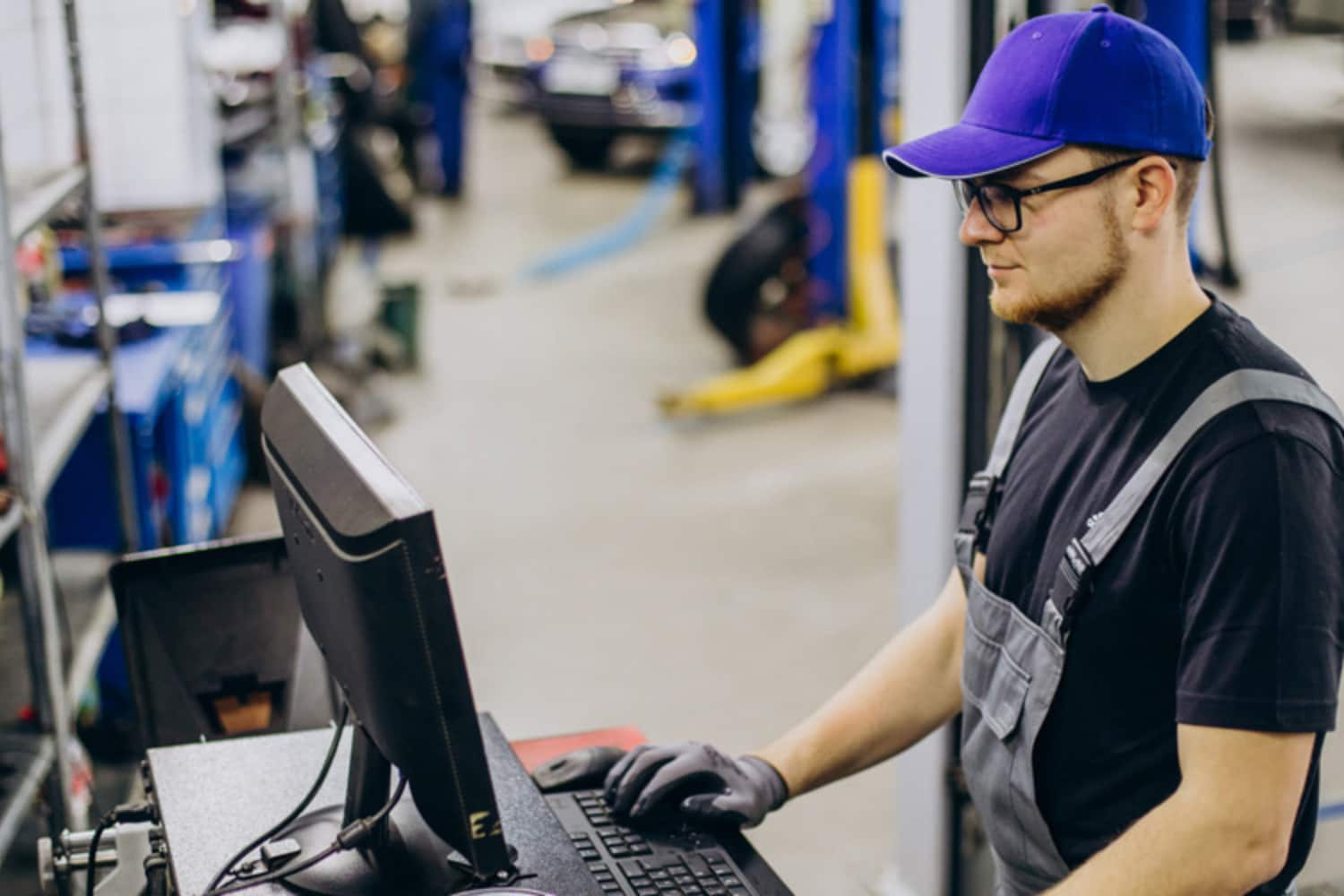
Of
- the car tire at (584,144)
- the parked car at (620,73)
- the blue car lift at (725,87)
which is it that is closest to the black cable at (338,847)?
the blue car lift at (725,87)

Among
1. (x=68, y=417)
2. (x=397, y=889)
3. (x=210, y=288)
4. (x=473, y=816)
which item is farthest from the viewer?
(x=210, y=288)

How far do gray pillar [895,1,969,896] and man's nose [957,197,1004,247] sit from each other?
1.45m

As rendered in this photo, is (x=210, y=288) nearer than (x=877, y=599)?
No

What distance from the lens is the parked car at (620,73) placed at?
40.1 ft

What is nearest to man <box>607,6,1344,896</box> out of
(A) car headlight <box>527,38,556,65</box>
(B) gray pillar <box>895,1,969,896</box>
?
(B) gray pillar <box>895,1,969,896</box>

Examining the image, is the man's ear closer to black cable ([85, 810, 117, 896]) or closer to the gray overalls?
the gray overalls

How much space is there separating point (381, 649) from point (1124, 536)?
809 millimetres

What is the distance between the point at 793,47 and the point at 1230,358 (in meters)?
9.97

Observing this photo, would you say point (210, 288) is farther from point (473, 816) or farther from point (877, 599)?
point (473, 816)

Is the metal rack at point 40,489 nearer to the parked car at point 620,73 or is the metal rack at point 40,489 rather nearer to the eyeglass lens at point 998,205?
the eyeglass lens at point 998,205

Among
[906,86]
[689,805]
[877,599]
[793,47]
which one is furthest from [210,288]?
[793,47]

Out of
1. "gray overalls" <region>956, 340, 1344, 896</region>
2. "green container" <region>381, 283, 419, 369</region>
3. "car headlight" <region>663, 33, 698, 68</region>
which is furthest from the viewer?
"car headlight" <region>663, 33, 698, 68</region>

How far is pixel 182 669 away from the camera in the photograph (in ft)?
8.73

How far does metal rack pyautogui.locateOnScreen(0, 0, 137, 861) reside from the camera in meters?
3.21
